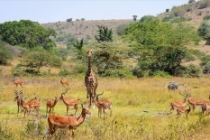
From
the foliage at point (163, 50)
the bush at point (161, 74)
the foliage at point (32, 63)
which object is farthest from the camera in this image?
the foliage at point (163, 50)

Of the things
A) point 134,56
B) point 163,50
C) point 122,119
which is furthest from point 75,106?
point 134,56

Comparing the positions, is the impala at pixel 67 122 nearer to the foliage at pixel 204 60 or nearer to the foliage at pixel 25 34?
the foliage at pixel 204 60

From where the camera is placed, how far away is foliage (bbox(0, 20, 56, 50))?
68250 millimetres

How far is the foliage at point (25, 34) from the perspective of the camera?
68250 mm

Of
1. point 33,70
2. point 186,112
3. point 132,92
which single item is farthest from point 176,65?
point 186,112

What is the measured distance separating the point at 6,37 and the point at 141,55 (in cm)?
3313

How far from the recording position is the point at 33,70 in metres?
A: 41.7

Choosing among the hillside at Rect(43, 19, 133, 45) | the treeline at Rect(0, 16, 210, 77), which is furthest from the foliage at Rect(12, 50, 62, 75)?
the hillside at Rect(43, 19, 133, 45)

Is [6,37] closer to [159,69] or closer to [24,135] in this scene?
[159,69]

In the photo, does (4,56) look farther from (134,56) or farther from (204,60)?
(204,60)

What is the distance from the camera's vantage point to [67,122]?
31.1 ft

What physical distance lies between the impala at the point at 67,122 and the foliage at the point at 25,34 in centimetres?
5889

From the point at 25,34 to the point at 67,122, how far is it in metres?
60.9

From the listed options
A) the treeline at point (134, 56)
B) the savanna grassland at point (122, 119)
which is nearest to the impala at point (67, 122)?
the savanna grassland at point (122, 119)
